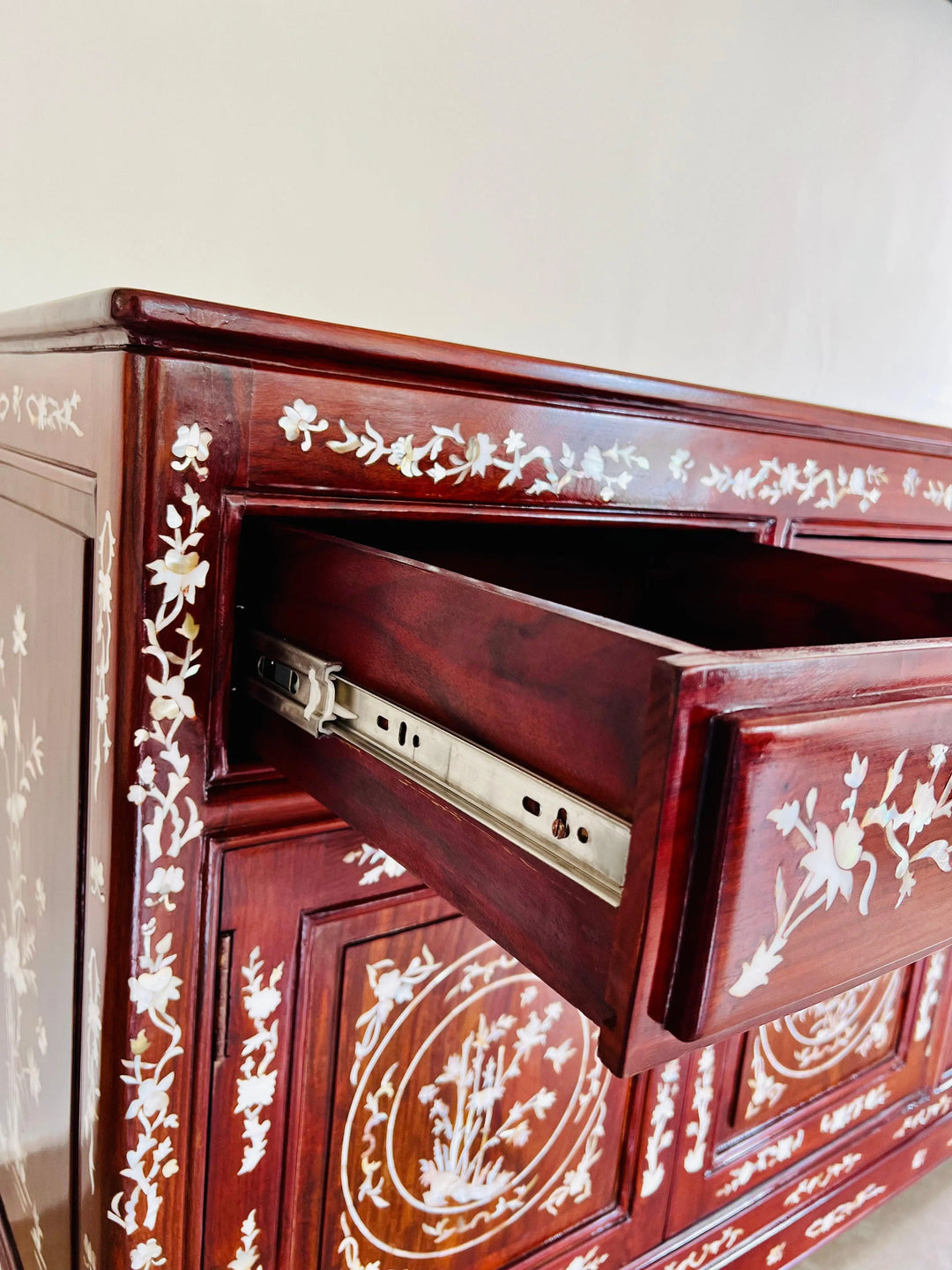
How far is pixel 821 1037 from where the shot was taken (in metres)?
1.04

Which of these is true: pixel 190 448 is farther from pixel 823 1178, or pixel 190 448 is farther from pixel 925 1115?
pixel 925 1115

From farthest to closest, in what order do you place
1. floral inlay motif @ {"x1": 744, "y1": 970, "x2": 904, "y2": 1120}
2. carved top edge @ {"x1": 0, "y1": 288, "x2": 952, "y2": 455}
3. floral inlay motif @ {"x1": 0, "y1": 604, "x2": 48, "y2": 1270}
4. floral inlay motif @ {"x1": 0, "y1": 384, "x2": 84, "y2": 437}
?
floral inlay motif @ {"x1": 744, "y1": 970, "x2": 904, "y2": 1120} < floral inlay motif @ {"x1": 0, "y1": 604, "x2": 48, "y2": 1270} < floral inlay motif @ {"x1": 0, "y1": 384, "x2": 84, "y2": 437} < carved top edge @ {"x1": 0, "y1": 288, "x2": 952, "y2": 455}

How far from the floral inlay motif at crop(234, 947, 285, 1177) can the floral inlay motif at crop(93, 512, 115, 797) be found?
170 mm

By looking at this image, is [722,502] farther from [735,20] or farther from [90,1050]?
[735,20]

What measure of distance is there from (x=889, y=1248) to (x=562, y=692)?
3.90ft

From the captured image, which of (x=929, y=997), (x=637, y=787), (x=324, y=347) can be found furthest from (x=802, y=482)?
(x=929, y=997)

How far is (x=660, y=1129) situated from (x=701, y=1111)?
6 cm

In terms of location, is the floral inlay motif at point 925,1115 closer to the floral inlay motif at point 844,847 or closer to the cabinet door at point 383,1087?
the cabinet door at point 383,1087

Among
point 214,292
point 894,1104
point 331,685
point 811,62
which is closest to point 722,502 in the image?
point 331,685

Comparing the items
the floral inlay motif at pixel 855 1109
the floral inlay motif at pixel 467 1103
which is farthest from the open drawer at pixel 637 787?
the floral inlay motif at pixel 855 1109

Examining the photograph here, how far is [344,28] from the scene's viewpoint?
97cm

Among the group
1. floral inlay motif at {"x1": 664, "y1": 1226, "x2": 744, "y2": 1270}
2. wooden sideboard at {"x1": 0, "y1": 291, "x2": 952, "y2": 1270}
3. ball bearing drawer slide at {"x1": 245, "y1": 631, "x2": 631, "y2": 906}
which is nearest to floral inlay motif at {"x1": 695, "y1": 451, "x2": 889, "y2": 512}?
wooden sideboard at {"x1": 0, "y1": 291, "x2": 952, "y2": 1270}

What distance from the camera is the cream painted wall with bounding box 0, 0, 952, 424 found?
879 mm

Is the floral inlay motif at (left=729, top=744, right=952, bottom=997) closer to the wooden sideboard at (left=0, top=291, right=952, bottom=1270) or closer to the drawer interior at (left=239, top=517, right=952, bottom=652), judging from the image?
the wooden sideboard at (left=0, top=291, right=952, bottom=1270)
